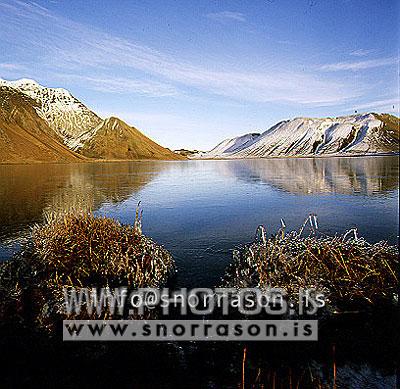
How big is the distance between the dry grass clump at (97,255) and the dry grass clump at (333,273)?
3009mm

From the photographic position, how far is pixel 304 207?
1146 inches

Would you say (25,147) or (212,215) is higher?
(25,147)

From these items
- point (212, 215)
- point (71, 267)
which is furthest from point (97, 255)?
point (212, 215)

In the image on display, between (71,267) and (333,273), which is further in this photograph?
(71,267)

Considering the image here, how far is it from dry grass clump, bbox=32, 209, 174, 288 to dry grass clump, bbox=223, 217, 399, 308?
301cm

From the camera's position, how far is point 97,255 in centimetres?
1210

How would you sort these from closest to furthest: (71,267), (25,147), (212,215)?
(71,267) < (212,215) < (25,147)

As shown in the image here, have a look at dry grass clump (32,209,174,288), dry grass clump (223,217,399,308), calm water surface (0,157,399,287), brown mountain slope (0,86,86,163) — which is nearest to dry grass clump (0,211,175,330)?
dry grass clump (32,209,174,288)

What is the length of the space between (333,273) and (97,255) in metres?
8.05

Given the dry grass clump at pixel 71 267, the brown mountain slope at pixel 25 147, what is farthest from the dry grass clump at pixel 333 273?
the brown mountain slope at pixel 25 147

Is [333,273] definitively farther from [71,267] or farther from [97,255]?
[71,267]

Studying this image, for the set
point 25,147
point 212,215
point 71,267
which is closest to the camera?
point 71,267

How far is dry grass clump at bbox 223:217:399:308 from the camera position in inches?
420

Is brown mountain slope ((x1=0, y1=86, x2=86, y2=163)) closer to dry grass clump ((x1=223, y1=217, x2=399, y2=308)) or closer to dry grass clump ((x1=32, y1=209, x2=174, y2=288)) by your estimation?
dry grass clump ((x1=32, y1=209, x2=174, y2=288))
